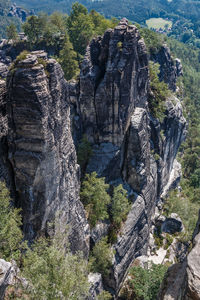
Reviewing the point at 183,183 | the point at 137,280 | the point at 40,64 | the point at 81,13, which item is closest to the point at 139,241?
the point at 137,280

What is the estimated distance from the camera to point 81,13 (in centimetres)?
6212

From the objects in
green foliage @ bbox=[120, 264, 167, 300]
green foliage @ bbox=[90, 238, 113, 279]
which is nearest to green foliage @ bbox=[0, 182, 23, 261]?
green foliage @ bbox=[90, 238, 113, 279]

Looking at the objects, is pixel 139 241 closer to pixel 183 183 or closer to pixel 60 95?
pixel 60 95

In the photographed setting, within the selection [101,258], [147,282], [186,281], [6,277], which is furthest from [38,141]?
[147,282]

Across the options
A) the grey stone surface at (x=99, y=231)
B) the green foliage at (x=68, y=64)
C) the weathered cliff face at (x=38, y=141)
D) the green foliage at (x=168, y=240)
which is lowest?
the green foliage at (x=168, y=240)

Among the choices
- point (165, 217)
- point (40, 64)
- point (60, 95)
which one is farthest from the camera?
point (165, 217)

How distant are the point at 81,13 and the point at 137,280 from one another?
60.4 m

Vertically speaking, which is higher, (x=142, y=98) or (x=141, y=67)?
(x=141, y=67)

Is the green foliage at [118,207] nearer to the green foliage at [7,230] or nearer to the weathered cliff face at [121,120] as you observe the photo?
the weathered cliff face at [121,120]

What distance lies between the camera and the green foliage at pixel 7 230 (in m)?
20.3

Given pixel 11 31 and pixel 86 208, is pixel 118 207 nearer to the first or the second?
pixel 86 208

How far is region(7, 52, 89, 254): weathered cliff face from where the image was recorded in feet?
66.4

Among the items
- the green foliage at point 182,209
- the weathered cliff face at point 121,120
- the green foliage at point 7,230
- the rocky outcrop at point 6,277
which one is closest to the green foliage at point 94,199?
the weathered cliff face at point 121,120

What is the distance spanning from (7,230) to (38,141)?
7.87 meters
